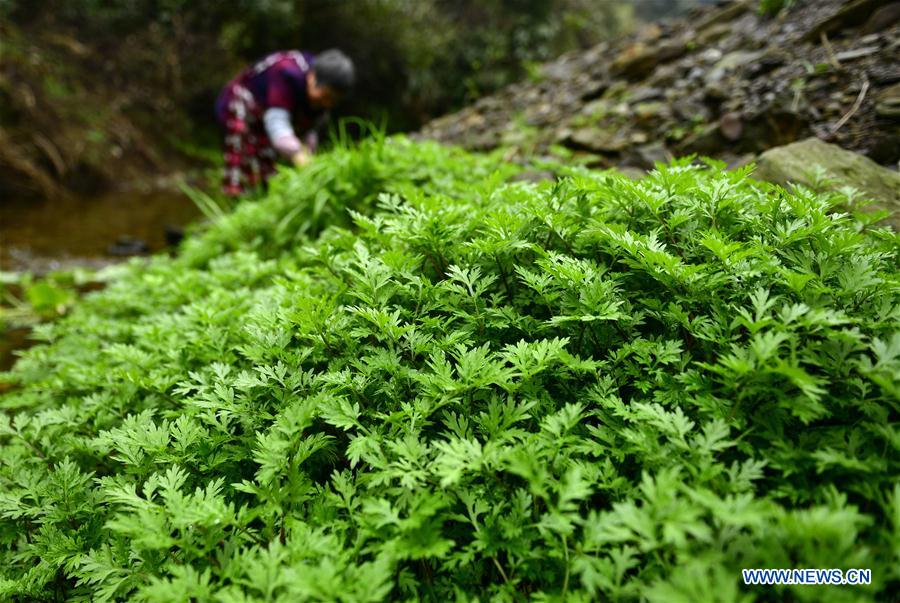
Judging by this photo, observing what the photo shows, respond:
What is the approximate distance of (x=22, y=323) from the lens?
164 inches

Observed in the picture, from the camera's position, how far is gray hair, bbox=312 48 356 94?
17.1ft

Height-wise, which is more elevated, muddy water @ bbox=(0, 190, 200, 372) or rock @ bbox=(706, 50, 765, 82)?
muddy water @ bbox=(0, 190, 200, 372)

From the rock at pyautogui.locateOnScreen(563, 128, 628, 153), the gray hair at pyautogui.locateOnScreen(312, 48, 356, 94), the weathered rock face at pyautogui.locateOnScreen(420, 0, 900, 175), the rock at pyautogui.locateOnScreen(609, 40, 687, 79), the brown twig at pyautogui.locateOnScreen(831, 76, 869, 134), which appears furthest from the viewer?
the rock at pyautogui.locateOnScreen(609, 40, 687, 79)

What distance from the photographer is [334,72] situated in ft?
17.1

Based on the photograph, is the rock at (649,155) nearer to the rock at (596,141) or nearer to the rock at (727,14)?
the rock at (596,141)

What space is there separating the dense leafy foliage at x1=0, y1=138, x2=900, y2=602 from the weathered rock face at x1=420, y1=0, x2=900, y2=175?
214 cm

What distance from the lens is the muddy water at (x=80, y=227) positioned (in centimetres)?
599

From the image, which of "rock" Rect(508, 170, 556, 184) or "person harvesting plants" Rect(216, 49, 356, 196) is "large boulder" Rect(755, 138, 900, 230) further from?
"person harvesting plants" Rect(216, 49, 356, 196)

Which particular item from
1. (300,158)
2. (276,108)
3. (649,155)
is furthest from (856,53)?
(276,108)

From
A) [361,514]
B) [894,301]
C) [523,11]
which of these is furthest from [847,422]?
[523,11]

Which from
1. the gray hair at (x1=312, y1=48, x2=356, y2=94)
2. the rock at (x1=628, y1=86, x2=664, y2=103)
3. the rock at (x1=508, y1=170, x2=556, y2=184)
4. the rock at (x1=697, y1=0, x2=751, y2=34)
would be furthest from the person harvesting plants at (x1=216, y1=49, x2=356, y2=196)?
the rock at (x1=697, y1=0, x2=751, y2=34)

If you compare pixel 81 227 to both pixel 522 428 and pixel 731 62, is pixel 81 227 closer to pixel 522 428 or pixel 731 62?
pixel 522 428

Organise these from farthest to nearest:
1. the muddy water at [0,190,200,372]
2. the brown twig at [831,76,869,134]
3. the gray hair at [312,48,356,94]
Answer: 1. the muddy water at [0,190,200,372]
2. the gray hair at [312,48,356,94]
3. the brown twig at [831,76,869,134]

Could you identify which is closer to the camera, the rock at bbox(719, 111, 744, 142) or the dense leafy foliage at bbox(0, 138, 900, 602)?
the dense leafy foliage at bbox(0, 138, 900, 602)
